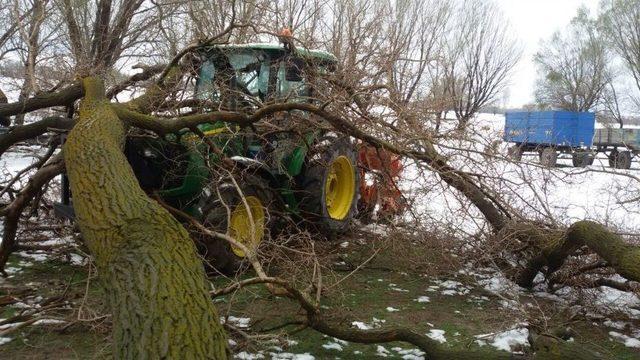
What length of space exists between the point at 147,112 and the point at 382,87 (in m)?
2.52

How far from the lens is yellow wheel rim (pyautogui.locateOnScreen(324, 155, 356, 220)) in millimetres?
7027

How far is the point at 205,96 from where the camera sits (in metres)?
5.65

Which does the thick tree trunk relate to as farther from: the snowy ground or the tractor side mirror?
the tractor side mirror

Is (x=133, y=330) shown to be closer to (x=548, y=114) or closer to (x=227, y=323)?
(x=227, y=323)

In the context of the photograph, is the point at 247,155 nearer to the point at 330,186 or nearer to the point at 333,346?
the point at 330,186

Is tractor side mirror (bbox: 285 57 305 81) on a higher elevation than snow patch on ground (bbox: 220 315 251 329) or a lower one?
higher

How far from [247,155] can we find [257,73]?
86 cm

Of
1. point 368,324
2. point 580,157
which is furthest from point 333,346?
point 580,157

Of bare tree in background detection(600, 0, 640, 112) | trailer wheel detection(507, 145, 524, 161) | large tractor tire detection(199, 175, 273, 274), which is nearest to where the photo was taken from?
large tractor tire detection(199, 175, 273, 274)

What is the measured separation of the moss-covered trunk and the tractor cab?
231 cm

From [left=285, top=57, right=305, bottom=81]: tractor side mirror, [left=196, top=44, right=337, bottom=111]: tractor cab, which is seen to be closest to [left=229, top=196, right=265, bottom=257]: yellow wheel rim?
[left=196, top=44, right=337, bottom=111]: tractor cab

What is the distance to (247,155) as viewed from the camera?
5812mm

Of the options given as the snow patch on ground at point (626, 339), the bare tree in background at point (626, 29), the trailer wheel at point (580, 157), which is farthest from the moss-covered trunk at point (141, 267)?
the bare tree in background at point (626, 29)

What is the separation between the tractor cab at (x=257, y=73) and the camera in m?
5.61
